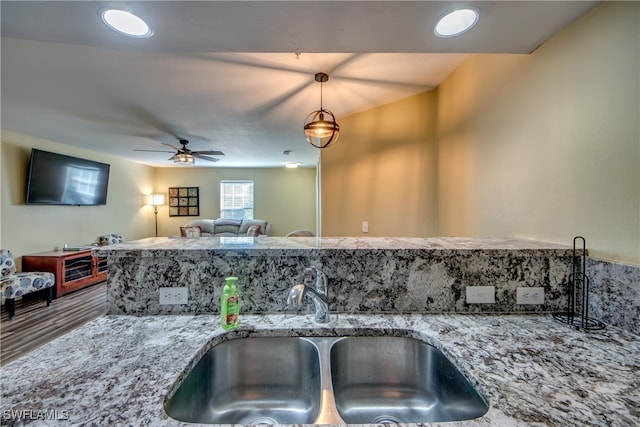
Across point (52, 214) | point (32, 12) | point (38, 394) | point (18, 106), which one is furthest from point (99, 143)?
point (38, 394)

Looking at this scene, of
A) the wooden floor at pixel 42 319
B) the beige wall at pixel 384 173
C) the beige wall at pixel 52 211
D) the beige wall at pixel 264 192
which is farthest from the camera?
the beige wall at pixel 264 192

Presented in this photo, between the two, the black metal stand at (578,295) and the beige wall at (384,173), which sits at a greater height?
the beige wall at (384,173)

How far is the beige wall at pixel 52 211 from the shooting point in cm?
377

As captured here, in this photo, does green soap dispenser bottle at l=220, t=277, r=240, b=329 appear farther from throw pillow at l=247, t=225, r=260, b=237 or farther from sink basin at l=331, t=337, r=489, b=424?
throw pillow at l=247, t=225, r=260, b=237

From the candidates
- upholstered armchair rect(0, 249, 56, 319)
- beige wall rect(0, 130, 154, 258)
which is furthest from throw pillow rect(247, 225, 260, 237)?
upholstered armchair rect(0, 249, 56, 319)

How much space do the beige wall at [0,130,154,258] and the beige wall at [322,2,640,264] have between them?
4.79m

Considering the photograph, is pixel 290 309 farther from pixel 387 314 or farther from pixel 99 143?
pixel 99 143

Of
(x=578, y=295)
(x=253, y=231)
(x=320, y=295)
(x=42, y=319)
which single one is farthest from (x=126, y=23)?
(x=253, y=231)

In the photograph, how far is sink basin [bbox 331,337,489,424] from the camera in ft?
3.00

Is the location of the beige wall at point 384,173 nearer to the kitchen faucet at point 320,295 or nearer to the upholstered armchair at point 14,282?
the kitchen faucet at point 320,295

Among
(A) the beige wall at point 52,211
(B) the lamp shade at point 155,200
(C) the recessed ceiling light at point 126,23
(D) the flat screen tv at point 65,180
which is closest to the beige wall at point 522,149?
(C) the recessed ceiling light at point 126,23

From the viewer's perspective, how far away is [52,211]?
4355 millimetres

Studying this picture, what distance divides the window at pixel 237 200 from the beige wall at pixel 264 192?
0.47 ft

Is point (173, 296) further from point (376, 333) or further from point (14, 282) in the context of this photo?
point (14, 282)
